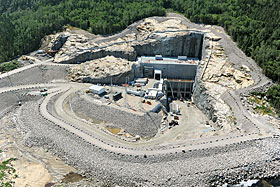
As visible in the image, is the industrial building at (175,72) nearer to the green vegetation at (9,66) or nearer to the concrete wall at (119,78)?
the concrete wall at (119,78)

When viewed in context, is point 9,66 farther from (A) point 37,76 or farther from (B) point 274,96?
(B) point 274,96

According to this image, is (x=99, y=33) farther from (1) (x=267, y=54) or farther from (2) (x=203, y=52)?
(1) (x=267, y=54)

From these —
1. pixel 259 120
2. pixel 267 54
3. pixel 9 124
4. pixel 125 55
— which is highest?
pixel 267 54

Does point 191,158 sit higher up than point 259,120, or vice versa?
point 259,120

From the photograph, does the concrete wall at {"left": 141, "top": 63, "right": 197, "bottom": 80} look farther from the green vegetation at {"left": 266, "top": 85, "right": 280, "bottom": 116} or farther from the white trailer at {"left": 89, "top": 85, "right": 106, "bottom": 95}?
the green vegetation at {"left": 266, "top": 85, "right": 280, "bottom": 116}

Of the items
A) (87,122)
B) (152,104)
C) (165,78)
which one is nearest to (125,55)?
(165,78)

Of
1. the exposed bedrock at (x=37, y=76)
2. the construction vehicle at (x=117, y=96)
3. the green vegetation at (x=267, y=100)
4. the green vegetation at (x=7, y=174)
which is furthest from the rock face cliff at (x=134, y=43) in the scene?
the green vegetation at (x=7, y=174)
